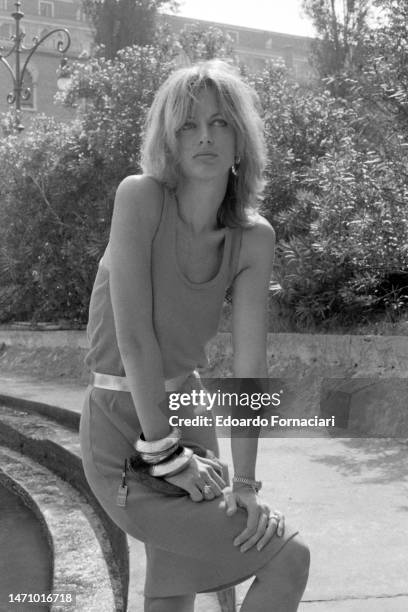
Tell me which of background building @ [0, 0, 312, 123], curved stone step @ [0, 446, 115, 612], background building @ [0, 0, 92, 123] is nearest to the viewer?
curved stone step @ [0, 446, 115, 612]

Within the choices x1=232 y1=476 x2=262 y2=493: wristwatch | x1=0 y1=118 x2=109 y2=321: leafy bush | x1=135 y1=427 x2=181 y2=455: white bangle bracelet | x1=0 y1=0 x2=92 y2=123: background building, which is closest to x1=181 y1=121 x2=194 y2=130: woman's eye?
x1=135 y1=427 x2=181 y2=455: white bangle bracelet

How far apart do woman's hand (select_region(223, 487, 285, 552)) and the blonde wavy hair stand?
70 cm

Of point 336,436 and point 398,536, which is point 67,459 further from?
point 398,536

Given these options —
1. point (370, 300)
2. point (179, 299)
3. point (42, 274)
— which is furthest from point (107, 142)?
point (179, 299)

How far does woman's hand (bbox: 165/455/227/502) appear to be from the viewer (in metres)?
1.84

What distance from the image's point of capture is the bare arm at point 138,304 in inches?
74.5

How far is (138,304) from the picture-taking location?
1922 millimetres

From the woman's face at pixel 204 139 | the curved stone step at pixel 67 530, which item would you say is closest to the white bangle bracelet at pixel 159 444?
the woman's face at pixel 204 139

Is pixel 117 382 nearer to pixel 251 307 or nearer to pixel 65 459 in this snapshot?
pixel 251 307

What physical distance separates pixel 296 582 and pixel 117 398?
1.97 ft

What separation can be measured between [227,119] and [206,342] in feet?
1.89

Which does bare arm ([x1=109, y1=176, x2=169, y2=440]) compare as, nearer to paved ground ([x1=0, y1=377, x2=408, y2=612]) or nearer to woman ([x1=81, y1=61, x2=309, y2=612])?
woman ([x1=81, y1=61, x2=309, y2=612])

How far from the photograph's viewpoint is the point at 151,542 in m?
1.88

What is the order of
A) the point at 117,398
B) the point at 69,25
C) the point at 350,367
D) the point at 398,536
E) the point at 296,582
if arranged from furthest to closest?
1. the point at 69,25
2. the point at 350,367
3. the point at 398,536
4. the point at 117,398
5. the point at 296,582
